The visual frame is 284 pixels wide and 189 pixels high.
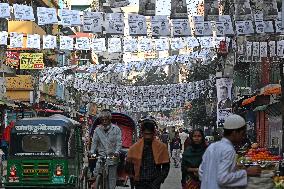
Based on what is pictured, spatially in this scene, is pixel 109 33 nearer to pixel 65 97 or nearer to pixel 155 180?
pixel 155 180

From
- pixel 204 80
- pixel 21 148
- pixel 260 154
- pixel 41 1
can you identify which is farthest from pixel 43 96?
pixel 260 154

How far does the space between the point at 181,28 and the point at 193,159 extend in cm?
1283

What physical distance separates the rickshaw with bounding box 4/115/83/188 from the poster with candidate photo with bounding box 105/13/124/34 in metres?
5.63

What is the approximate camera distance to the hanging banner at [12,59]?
156 feet

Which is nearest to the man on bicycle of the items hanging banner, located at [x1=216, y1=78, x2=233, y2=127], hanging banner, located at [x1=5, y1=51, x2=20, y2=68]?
hanging banner, located at [x1=216, y1=78, x2=233, y2=127]

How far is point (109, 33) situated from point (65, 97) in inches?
2197

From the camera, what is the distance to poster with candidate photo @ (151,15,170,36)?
2352 cm

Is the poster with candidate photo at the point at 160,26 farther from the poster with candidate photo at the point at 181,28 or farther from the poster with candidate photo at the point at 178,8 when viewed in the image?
the poster with candidate photo at the point at 178,8

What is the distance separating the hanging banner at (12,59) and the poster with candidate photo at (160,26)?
25.6 meters

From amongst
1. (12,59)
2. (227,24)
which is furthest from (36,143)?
(12,59)

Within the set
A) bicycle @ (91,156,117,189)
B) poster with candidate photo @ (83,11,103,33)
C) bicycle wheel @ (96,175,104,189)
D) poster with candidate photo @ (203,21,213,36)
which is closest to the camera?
bicycle wheel @ (96,175,104,189)

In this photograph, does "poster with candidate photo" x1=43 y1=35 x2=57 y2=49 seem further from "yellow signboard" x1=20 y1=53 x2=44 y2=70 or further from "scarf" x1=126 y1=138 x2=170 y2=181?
"scarf" x1=126 y1=138 x2=170 y2=181

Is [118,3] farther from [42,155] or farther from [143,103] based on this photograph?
[143,103]

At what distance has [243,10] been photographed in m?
22.7
